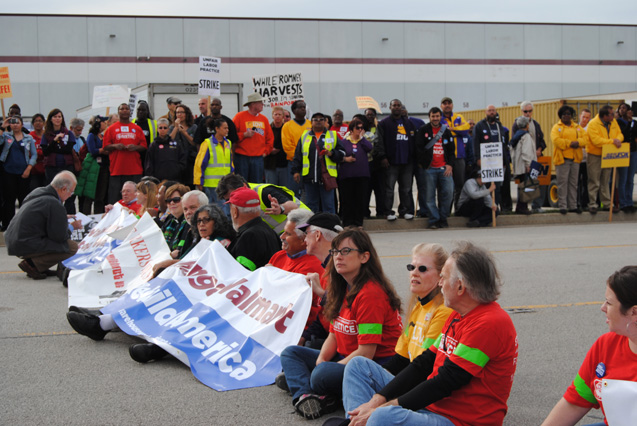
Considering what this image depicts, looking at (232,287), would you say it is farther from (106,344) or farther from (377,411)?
(377,411)

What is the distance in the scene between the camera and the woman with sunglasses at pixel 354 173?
47.9 ft

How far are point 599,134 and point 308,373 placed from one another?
13.6m

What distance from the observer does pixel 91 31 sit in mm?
31281

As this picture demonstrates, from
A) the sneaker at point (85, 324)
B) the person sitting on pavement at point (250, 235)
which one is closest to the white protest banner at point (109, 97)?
the person sitting on pavement at point (250, 235)

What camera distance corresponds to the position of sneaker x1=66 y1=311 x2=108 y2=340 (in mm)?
6812

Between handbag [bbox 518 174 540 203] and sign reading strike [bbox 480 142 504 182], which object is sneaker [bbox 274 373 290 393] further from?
handbag [bbox 518 174 540 203]

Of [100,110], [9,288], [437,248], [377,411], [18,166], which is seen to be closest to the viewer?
[377,411]

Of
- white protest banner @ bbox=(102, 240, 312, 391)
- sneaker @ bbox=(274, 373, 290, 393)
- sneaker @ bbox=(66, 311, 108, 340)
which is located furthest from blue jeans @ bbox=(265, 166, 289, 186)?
sneaker @ bbox=(274, 373, 290, 393)

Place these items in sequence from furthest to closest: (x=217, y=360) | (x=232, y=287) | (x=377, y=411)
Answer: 1. (x=232, y=287)
2. (x=217, y=360)
3. (x=377, y=411)

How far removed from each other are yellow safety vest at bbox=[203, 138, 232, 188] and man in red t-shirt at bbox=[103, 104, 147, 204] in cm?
201

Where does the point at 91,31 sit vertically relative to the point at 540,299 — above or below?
above

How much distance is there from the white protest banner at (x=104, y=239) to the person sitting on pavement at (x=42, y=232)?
32 cm

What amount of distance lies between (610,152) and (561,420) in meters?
14.6

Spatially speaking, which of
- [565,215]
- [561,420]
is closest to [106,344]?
[561,420]
